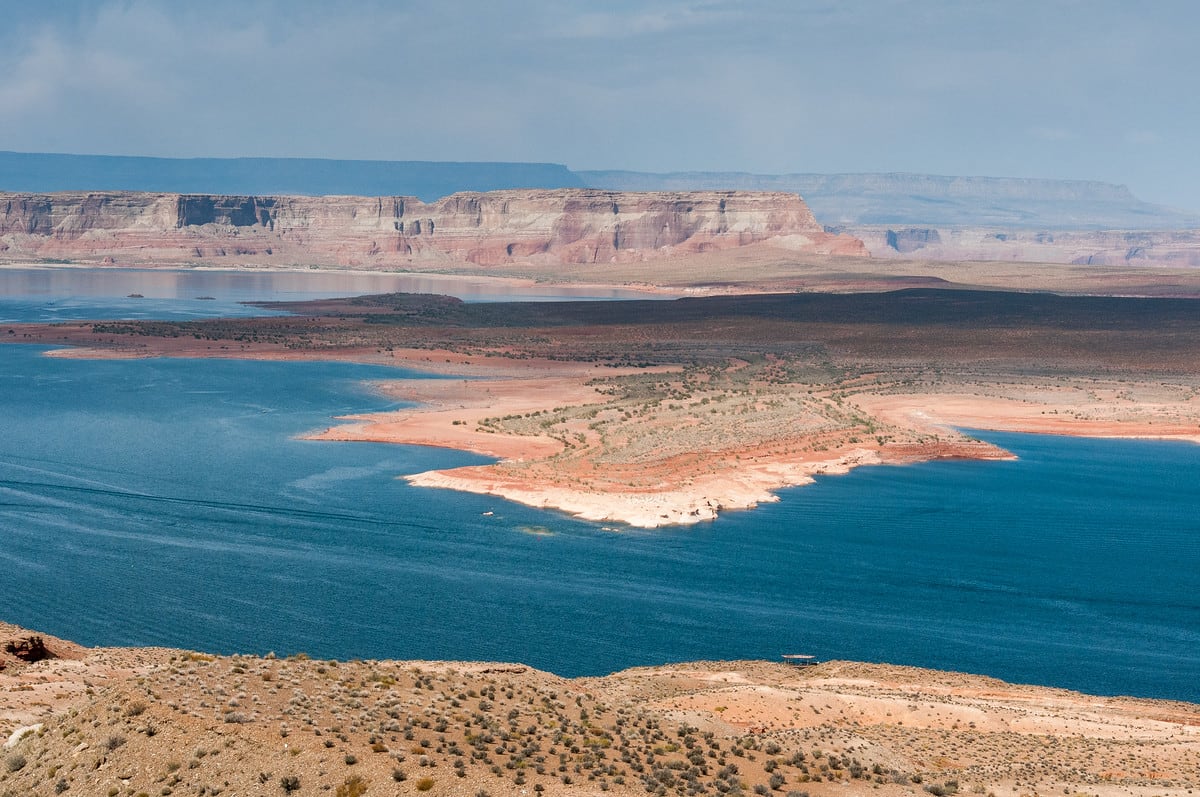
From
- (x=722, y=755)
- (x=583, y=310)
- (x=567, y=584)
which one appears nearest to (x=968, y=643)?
(x=567, y=584)

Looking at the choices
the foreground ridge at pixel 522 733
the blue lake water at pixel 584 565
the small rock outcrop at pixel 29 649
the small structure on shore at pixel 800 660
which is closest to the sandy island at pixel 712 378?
the blue lake water at pixel 584 565

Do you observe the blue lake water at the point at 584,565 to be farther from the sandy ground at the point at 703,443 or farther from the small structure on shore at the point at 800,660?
the sandy ground at the point at 703,443

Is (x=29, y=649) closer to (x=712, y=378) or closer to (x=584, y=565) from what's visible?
(x=584, y=565)

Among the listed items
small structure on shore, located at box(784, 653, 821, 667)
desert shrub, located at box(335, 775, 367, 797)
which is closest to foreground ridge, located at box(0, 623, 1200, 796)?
desert shrub, located at box(335, 775, 367, 797)

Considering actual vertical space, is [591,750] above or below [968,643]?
above

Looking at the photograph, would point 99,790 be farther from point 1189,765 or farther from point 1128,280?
point 1128,280

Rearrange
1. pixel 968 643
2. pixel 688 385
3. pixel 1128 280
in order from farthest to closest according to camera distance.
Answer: pixel 1128 280 < pixel 688 385 < pixel 968 643

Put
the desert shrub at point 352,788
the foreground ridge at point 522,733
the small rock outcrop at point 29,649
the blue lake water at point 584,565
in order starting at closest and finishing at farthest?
the desert shrub at point 352,788 < the foreground ridge at point 522,733 < the small rock outcrop at point 29,649 < the blue lake water at point 584,565

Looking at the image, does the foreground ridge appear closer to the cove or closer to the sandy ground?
the cove
